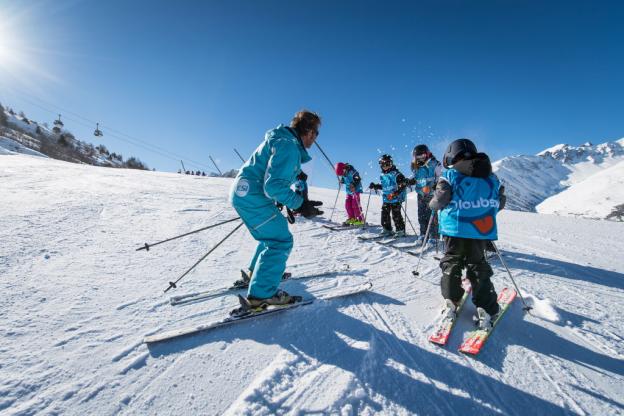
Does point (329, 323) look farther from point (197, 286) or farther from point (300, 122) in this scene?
point (300, 122)

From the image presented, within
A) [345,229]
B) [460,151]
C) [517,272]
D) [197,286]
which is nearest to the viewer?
[460,151]

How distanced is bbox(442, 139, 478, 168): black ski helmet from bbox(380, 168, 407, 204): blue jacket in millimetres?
3628

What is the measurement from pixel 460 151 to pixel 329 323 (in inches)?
92.7

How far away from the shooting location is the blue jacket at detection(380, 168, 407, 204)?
6.94 metres

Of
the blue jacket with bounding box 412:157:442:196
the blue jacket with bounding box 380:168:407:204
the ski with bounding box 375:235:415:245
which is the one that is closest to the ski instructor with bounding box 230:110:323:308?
the ski with bounding box 375:235:415:245

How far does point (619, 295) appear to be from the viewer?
415 centimetres

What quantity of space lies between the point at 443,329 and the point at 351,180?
6.37 metres

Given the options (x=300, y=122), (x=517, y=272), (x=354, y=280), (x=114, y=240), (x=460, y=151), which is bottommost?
(x=517, y=272)

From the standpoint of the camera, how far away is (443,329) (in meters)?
2.86

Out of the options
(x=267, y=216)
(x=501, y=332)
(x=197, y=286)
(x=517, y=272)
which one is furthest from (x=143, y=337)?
(x=517, y=272)

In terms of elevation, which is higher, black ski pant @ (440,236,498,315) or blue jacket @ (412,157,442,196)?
blue jacket @ (412,157,442,196)

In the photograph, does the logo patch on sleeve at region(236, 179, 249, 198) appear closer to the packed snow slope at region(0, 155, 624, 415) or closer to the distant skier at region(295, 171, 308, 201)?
the distant skier at region(295, 171, 308, 201)

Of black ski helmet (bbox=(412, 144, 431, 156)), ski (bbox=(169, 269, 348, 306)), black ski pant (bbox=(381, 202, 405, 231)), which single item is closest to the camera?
ski (bbox=(169, 269, 348, 306))

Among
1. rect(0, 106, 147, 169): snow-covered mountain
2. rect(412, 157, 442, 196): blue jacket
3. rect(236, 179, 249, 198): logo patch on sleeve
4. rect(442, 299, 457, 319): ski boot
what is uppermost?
rect(0, 106, 147, 169): snow-covered mountain
